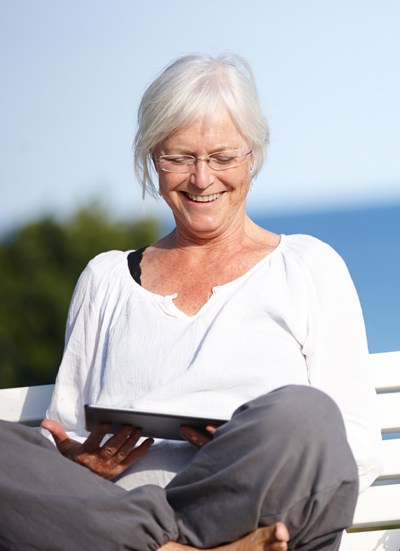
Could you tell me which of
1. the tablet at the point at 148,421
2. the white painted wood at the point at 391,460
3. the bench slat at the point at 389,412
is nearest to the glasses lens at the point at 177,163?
the tablet at the point at 148,421

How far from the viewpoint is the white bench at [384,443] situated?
9.57ft

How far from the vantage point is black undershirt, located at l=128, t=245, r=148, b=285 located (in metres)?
2.96

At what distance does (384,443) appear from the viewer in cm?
302

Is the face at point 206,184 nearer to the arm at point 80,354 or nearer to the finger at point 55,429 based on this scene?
the arm at point 80,354

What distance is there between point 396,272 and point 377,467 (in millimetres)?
23115

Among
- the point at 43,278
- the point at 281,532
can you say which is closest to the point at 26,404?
the point at 281,532

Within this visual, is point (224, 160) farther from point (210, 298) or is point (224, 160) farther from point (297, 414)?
point (297, 414)

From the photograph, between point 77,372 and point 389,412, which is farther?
point 389,412

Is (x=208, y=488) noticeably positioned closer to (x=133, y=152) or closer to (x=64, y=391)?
(x=64, y=391)

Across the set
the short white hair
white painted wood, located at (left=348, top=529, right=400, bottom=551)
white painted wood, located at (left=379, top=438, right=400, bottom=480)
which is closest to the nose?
the short white hair

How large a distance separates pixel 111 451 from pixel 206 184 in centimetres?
96

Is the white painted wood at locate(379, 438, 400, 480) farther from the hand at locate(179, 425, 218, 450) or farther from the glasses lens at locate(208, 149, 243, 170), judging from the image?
the glasses lens at locate(208, 149, 243, 170)

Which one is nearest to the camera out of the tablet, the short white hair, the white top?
the tablet

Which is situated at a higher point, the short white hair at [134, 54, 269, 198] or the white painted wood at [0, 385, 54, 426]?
the short white hair at [134, 54, 269, 198]
